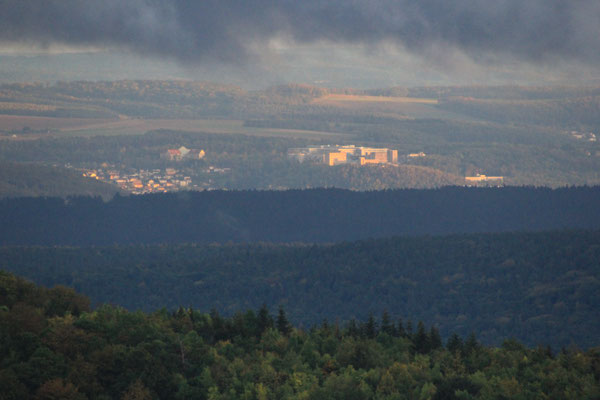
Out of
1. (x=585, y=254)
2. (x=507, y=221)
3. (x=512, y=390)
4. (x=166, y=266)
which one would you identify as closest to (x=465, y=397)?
(x=512, y=390)

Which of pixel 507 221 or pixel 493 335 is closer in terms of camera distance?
pixel 493 335

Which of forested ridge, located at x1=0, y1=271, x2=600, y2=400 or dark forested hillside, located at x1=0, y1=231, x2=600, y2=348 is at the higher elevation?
forested ridge, located at x1=0, y1=271, x2=600, y2=400

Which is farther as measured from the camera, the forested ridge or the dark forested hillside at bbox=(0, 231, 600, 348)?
the dark forested hillside at bbox=(0, 231, 600, 348)

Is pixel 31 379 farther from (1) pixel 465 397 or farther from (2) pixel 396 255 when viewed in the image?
(2) pixel 396 255

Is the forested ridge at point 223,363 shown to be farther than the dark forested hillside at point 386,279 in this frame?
No
